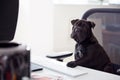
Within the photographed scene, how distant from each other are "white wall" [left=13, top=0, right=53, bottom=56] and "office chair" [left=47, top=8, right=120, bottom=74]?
1787mm

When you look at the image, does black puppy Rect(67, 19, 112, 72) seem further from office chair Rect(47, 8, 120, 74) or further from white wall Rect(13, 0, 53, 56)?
white wall Rect(13, 0, 53, 56)

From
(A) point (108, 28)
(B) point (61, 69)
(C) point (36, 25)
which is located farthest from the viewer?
(C) point (36, 25)

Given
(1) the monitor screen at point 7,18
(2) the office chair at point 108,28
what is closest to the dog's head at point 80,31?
(1) the monitor screen at point 7,18

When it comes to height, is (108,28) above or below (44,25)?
above

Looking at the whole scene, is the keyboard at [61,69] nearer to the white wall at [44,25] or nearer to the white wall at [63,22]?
the white wall at [44,25]

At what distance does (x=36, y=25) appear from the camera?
10.6ft

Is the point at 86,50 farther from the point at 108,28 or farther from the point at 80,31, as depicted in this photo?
the point at 108,28

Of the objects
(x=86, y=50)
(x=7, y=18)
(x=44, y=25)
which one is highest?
(x=7, y=18)

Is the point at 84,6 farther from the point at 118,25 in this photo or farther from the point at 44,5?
the point at 118,25

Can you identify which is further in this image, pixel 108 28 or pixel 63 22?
pixel 63 22

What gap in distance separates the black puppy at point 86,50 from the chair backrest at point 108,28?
396 mm

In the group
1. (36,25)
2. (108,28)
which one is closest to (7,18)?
(108,28)

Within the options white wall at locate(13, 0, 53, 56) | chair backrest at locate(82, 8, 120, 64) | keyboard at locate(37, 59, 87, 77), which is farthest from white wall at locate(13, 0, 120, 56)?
keyboard at locate(37, 59, 87, 77)

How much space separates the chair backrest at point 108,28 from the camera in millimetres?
1319
